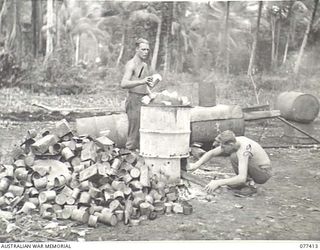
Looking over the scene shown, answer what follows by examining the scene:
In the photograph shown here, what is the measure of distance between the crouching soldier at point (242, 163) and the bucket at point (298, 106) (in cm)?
207

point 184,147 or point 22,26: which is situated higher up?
point 22,26

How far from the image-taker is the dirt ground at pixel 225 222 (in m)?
3.72

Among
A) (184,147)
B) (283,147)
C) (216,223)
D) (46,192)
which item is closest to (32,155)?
(46,192)

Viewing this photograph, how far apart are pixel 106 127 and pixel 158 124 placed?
1.33 metres

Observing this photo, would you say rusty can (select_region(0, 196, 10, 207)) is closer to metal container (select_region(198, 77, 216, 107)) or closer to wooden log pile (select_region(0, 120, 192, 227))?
wooden log pile (select_region(0, 120, 192, 227))

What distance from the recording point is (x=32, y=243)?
3678 millimetres

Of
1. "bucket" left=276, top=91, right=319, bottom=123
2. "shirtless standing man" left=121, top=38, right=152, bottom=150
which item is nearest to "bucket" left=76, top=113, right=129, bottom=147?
"shirtless standing man" left=121, top=38, right=152, bottom=150

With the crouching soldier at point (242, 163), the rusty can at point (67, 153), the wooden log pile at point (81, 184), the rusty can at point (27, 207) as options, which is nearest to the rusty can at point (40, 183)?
the wooden log pile at point (81, 184)

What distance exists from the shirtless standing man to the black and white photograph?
0.5 inches

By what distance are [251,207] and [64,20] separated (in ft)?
10.9

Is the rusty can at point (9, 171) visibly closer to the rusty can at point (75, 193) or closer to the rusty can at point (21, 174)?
the rusty can at point (21, 174)

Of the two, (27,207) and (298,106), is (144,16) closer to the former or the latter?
(298,106)

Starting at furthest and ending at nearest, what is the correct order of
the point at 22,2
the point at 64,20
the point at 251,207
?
1. the point at 64,20
2. the point at 22,2
3. the point at 251,207

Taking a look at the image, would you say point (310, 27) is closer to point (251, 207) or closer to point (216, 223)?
point (251, 207)
